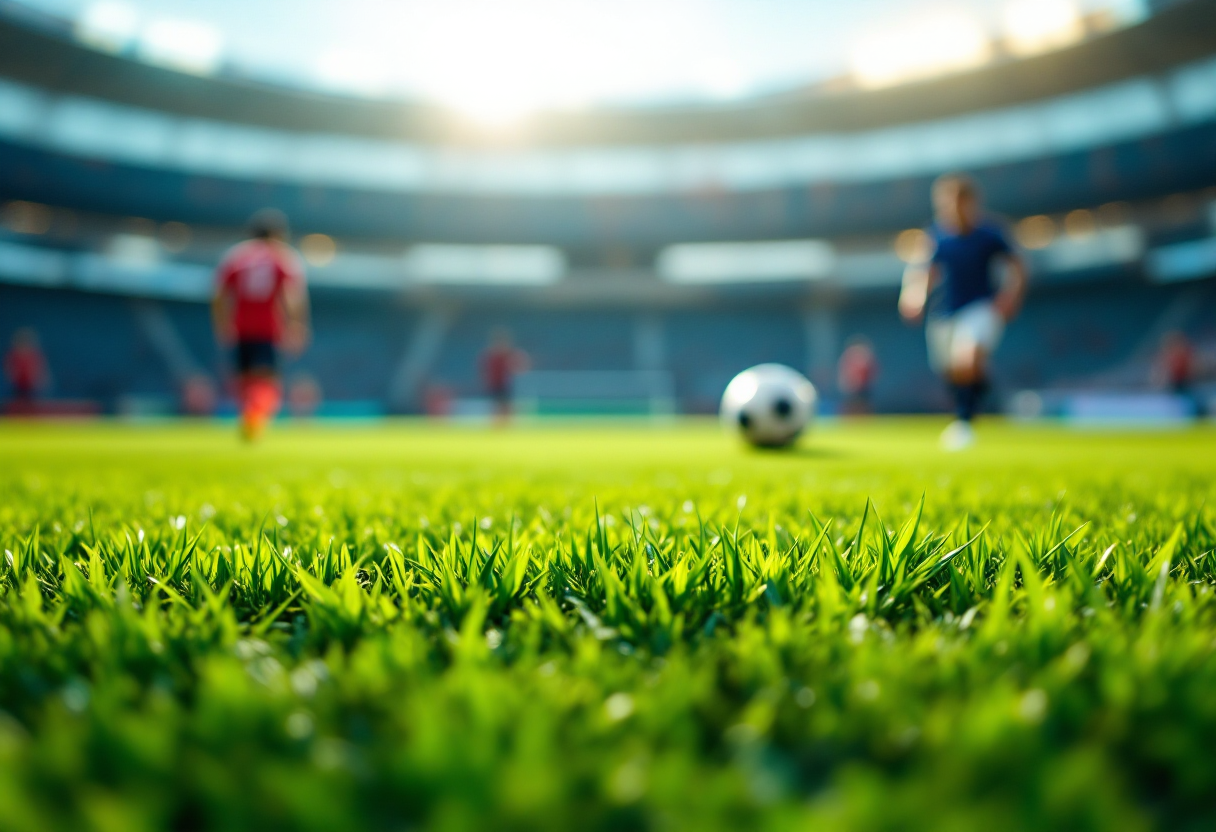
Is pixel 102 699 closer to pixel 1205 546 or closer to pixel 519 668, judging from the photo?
pixel 519 668

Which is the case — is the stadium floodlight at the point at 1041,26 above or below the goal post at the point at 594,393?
above

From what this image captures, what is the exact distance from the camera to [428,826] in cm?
40

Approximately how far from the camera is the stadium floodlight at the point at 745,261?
32.6 metres

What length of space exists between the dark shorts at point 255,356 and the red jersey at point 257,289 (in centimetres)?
7

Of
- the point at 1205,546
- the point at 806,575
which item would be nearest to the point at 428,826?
the point at 806,575

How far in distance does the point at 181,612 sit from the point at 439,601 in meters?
0.30

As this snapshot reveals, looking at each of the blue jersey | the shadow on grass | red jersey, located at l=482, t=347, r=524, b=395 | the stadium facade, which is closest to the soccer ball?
the shadow on grass

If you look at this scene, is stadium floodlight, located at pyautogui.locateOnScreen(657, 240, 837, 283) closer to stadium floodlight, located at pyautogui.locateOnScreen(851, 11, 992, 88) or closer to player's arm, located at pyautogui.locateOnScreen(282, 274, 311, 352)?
stadium floodlight, located at pyautogui.locateOnScreen(851, 11, 992, 88)

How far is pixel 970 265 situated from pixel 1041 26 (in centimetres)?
2638

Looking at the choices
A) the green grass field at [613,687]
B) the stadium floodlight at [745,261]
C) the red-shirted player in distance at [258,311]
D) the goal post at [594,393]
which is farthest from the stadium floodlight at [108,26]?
the green grass field at [613,687]

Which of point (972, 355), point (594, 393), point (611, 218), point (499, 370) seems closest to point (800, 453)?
point (972, 355)

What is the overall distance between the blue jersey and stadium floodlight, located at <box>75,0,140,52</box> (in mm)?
28496

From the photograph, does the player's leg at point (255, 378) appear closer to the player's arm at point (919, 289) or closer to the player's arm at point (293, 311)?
the player's arm at point (293, 311)

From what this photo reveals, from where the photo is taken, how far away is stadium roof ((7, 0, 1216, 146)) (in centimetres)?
2392
